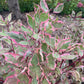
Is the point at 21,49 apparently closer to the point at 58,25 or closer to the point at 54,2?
the point at 58,25

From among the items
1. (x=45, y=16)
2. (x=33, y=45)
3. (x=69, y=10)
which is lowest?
(x=69, y=10)

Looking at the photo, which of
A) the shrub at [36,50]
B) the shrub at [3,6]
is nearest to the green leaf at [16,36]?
the shrub at [36,50]

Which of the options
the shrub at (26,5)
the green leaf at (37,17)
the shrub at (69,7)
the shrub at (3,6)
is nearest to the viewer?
the green leaf at (37,17)

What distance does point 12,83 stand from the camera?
780mm

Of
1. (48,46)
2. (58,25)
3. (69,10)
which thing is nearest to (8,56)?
(48,46)

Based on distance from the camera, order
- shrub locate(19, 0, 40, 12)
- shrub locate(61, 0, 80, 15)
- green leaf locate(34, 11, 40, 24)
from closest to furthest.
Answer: green leaf locate(34, 11, 40, 24) → shrub locate(61, 0, 80, 15) → shrub locate(19, 0, 40, 12)

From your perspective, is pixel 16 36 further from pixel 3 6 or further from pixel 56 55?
pixel 3 6

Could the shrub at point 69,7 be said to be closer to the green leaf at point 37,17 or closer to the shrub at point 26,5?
the shrub at point 26,5

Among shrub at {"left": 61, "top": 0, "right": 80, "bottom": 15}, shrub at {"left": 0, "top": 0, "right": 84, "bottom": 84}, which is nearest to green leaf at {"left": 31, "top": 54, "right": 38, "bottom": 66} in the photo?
shrub at {"left": 0, "top": 0, "right": 84, "bottom": 84}

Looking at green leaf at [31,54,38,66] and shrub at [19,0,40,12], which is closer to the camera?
green leaf at [31,54,38,66]

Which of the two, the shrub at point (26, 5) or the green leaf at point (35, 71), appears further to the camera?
the shrub at point (26, 5)

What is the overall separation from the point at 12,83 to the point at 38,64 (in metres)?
0.17

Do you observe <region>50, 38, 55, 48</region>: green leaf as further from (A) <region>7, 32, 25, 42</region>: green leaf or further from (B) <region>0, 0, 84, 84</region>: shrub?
(A) <region>7, 32, 25, 42</region>: green leaf

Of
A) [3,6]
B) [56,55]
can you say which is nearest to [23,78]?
[56,55]
